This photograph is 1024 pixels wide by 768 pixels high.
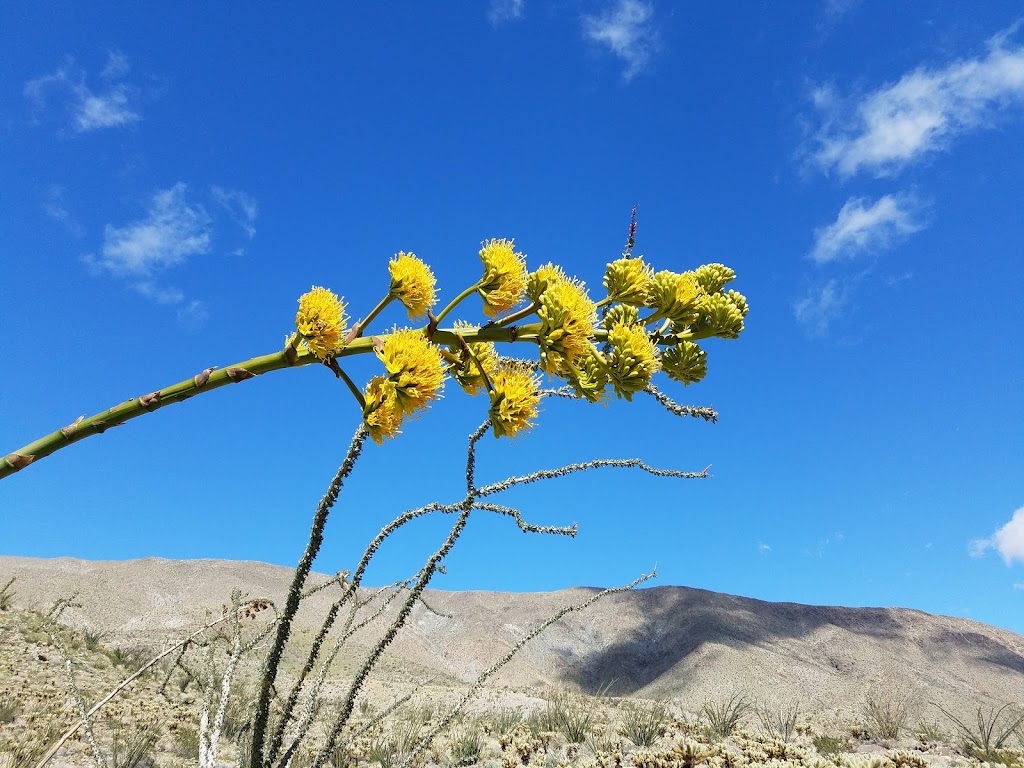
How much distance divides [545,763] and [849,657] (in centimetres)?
2007

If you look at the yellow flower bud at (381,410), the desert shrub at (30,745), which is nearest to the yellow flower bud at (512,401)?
the yellow flower bud at (381,410)

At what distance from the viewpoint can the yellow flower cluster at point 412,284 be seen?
5.52 feet

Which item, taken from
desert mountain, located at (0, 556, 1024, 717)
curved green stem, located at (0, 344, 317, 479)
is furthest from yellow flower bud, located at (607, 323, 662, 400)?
desert mountain, located at (0, 556, 1024, 717)

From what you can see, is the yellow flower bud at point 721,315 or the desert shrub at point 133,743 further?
the desert shrub at point 133,743

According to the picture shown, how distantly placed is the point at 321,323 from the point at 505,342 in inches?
17.0

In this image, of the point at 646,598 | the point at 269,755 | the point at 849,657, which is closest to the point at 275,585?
the point at 646,598

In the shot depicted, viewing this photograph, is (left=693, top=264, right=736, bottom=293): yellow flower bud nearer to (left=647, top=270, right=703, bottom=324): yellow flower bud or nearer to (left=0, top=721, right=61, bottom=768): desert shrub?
(left=647, top=270, right=703, bottom=324): yellow flower bud

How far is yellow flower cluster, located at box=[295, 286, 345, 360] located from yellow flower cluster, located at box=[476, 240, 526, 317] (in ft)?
1.29

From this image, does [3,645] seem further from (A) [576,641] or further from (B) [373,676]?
(A) [576,641]

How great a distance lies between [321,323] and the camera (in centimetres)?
148

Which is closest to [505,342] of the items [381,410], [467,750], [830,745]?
[381,410]

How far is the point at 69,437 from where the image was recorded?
1424mm

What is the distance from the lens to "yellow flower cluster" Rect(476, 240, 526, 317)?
1725 millimetres

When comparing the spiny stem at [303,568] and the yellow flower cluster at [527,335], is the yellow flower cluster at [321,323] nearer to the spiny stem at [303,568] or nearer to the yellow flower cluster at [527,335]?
the yellow flower cluster at [527,335]
